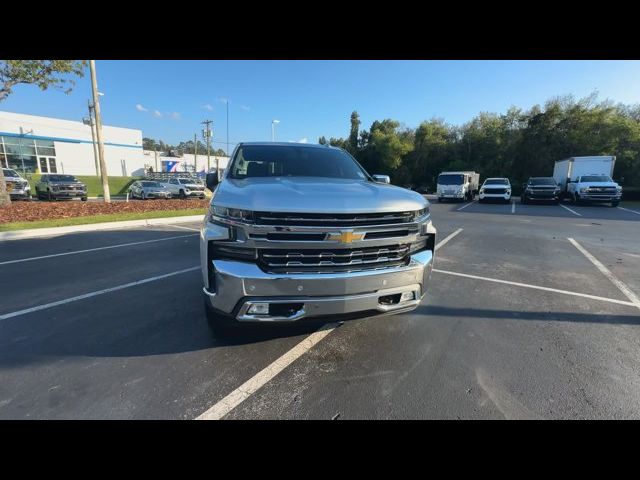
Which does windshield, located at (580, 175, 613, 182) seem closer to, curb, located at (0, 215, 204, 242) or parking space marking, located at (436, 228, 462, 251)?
parking space marking, located at (436, 228, 462, 251)

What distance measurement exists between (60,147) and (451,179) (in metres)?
48.5

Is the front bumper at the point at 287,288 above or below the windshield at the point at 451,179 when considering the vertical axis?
below

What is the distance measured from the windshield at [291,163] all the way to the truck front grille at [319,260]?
158cm

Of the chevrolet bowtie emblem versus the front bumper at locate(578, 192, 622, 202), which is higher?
the chevrolet bowtie emblem

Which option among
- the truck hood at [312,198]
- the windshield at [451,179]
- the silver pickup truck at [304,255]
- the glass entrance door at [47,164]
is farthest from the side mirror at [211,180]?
the glass entrance door at [47,164]

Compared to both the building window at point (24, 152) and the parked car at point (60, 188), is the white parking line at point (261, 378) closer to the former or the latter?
the parked car at point (60, 188)

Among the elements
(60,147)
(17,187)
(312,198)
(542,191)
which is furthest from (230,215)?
(60,147)

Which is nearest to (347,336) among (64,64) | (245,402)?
(245,402)

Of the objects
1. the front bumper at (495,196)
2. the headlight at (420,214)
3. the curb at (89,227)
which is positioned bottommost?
the curb at (89,227)

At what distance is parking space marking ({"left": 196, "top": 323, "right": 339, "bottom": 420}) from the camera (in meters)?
2.13

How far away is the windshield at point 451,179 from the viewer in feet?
73.7

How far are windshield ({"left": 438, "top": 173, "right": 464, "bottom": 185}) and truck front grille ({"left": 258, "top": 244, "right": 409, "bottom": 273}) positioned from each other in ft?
73.4

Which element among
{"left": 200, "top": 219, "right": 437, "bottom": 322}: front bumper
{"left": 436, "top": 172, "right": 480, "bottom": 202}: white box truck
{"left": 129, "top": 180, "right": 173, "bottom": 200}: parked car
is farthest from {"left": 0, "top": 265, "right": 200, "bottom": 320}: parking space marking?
{"left": 436, "top": 172, "right": 480, "bottom": 202}: white box truck
